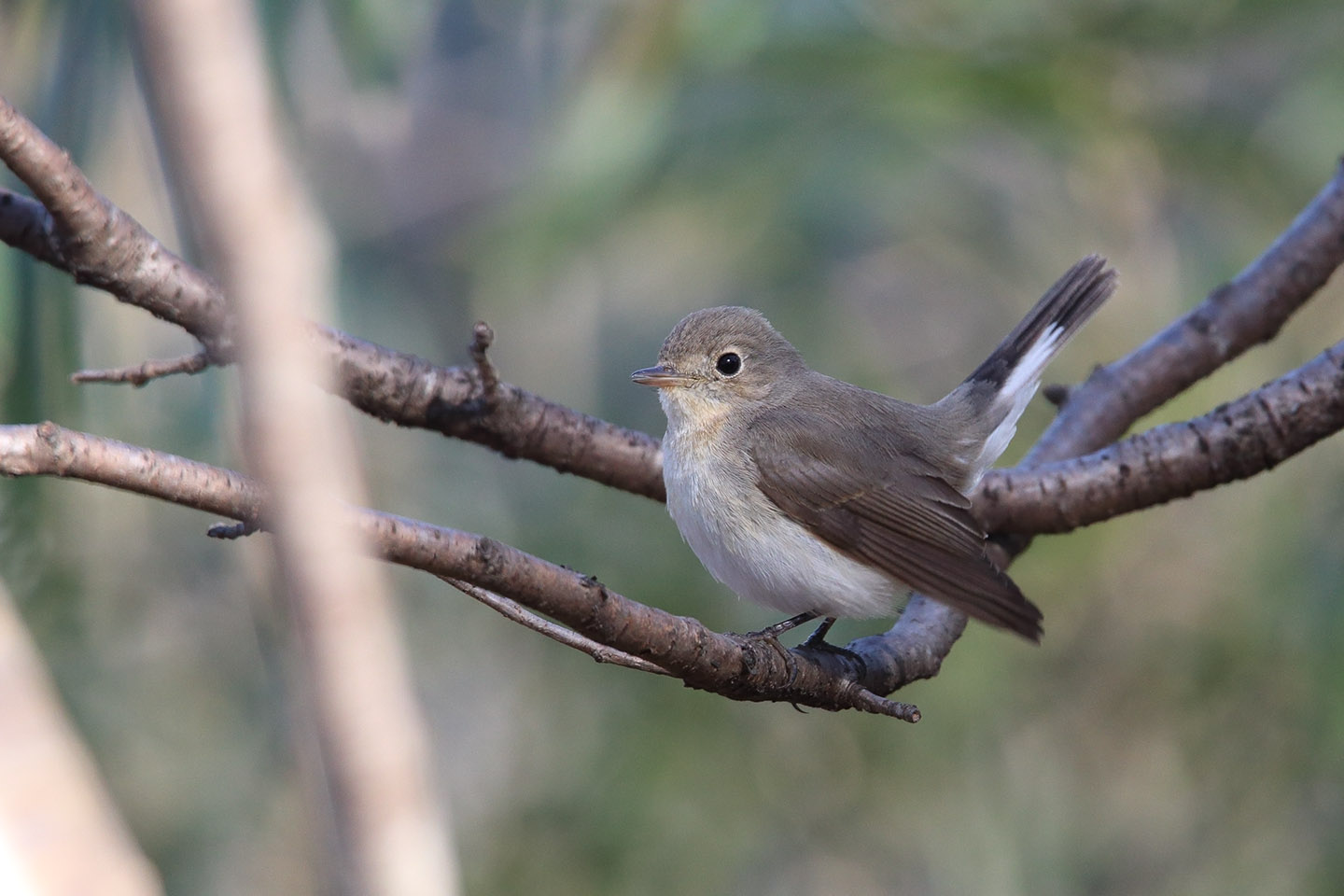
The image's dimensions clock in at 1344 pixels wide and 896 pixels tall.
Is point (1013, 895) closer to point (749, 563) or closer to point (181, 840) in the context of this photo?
point (749, 563)

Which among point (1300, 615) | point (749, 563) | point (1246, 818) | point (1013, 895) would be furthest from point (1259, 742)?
point (749, 563)

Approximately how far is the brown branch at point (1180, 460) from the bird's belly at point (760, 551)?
1.48 feet

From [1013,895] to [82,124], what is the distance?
4.41 meters

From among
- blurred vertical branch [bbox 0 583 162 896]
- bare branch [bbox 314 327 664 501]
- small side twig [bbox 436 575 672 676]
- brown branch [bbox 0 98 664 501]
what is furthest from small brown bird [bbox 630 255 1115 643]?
blurred vertical branch [bbox 0 583 162 896]

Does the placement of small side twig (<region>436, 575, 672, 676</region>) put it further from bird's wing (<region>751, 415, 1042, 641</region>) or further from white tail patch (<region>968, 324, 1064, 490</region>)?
white tail patch (<region>968, 324, 1064, 490</region>)

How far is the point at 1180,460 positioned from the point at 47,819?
10.1ft

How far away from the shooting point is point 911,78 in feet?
16.5

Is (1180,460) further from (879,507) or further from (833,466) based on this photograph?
(833,466)

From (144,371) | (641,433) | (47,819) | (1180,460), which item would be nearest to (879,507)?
(641,433)

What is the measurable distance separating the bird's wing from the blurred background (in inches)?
32.6

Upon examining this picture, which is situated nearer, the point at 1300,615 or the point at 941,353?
the point at 1300,615

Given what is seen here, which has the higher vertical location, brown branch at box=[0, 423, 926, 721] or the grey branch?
the grey branch

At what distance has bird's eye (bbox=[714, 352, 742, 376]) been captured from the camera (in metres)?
4.39

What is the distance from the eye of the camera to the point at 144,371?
2.78 m
